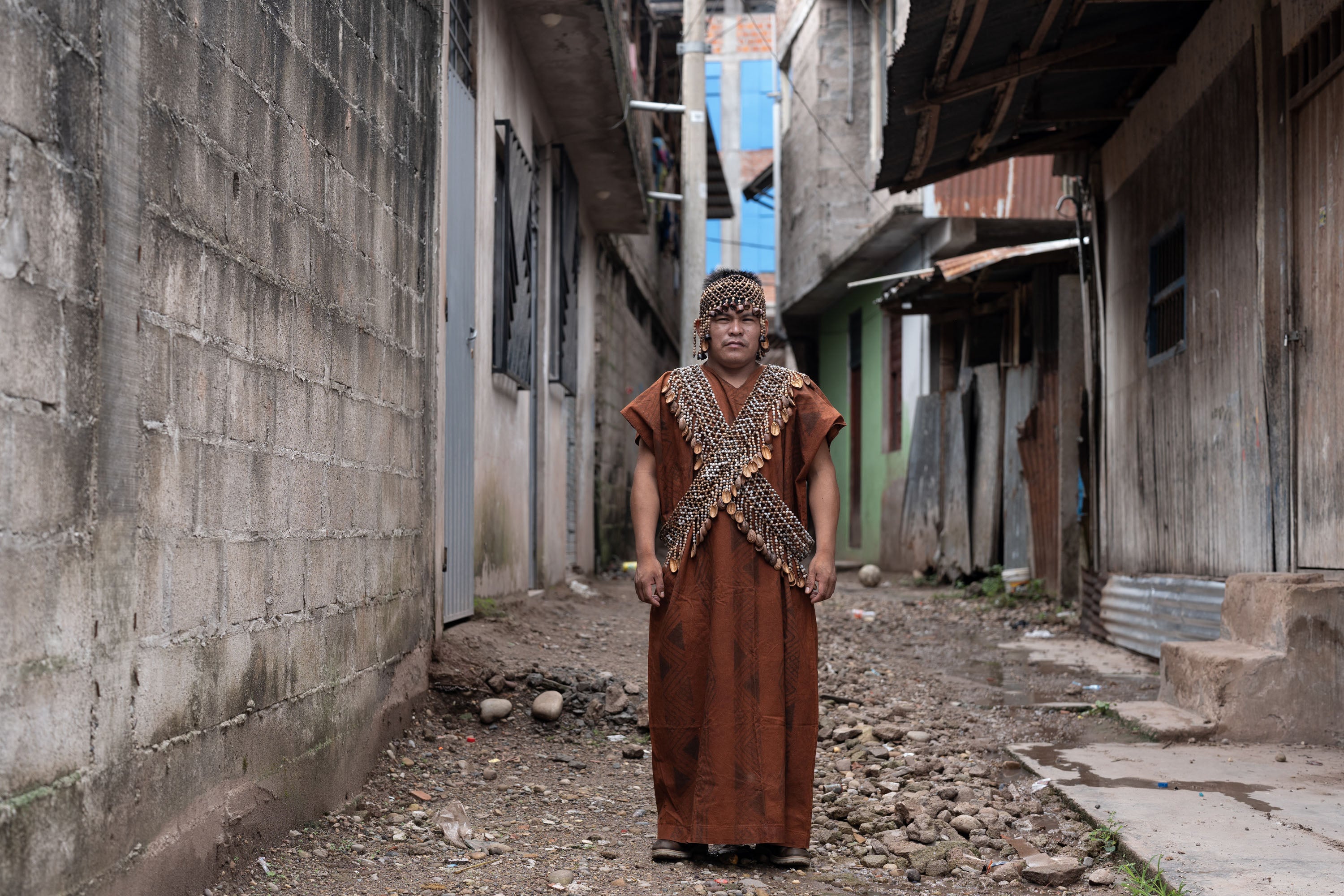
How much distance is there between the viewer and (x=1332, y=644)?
5.02 metres

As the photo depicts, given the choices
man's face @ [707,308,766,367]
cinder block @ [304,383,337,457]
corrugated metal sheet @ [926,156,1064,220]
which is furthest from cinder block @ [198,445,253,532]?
corrugated metal sheet @ [926,156,1064,220]

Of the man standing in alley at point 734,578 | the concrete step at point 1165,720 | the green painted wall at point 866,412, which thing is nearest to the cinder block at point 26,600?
the man standing in alley at point 734,578

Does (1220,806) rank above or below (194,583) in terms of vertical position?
below

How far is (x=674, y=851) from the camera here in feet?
12.2

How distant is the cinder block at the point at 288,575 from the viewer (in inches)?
142

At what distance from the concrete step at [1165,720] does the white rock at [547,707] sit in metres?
2.39

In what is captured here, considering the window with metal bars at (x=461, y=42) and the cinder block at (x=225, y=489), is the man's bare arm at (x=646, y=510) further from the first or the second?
the window with metal bars at (x=461, y=42)

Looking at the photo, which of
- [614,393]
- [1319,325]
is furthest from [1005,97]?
[614,393]

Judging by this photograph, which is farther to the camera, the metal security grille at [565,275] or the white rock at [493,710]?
the metal security grille at [565,275]

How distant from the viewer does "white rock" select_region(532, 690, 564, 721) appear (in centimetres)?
550

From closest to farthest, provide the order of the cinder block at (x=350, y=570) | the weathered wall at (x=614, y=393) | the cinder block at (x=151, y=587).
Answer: the cinder block at (x=151, y=587) → the cinder block at (x=350, y=570) → the weathered wall at (x=614, y=393)

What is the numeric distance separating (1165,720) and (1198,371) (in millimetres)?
2405

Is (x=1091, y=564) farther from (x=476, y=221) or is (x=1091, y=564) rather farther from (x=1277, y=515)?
(x=476, y=221)

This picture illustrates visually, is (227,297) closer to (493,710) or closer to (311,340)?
(311,340)
